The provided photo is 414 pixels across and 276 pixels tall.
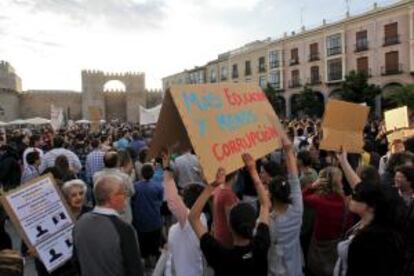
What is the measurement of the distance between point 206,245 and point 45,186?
1617mm

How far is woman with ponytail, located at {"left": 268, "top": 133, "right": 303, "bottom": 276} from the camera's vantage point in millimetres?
3912

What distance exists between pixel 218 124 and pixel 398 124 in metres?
6.53

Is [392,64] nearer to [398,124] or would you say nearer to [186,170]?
[398,124]

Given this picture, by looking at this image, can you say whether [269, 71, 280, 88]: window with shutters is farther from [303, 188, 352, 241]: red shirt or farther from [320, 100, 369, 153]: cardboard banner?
[303, 188, 352, 241]: red shirt

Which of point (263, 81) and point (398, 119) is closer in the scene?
point (398, 119)

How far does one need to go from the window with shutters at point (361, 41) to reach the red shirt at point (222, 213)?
3857cm

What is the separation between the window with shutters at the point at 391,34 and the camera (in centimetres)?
3762

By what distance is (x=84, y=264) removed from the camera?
11.8 feet

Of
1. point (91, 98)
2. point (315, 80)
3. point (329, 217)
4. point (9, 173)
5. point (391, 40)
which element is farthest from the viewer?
point (91, 98)

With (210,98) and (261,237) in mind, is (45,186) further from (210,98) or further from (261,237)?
(261,237)

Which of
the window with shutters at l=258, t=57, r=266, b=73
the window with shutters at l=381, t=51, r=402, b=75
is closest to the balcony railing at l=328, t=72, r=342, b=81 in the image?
the window with shutters at l=381, t=51, r=402, b=75

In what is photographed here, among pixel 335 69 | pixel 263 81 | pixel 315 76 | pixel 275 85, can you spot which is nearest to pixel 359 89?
pixel 335 69

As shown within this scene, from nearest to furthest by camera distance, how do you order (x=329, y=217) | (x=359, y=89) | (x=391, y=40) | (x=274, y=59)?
(x=329, y=217) → (x=359, y=89) → (x=391, y=40) → (x=274, y=59)

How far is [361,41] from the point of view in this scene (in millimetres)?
40562
